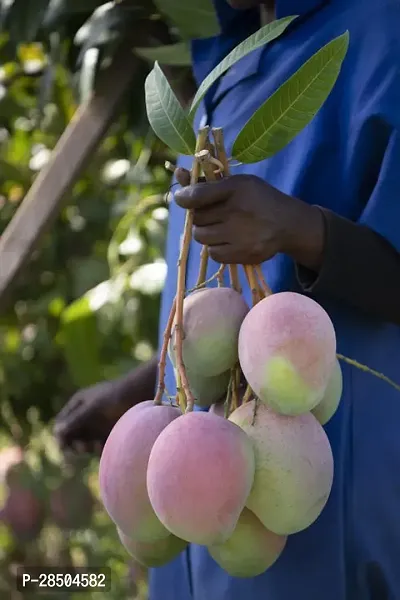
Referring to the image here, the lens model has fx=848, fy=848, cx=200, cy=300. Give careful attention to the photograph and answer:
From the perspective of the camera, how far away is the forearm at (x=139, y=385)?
899mm

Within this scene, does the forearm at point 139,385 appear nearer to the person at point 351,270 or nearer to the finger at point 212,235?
the person at point 351,270

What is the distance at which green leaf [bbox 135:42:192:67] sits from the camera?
0.89 m

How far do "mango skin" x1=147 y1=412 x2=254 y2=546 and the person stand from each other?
141 millimetres

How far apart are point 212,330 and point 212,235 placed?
2.2 inches

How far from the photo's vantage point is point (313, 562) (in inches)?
23.2

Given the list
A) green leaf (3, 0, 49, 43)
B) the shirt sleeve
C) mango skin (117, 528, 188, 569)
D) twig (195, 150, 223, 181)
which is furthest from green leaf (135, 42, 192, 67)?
mango skin (117, 528, 188, 569)

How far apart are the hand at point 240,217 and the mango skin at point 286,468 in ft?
0.30

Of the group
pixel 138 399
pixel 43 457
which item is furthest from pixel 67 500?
pixel 138 399

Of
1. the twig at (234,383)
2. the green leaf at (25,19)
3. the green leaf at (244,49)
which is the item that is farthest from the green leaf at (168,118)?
the green leaf at (25,19)

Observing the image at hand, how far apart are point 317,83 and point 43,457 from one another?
1.19m

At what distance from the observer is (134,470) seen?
1.51 feet

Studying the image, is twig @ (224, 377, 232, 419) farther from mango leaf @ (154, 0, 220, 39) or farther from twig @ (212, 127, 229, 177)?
mango leaf @ (154, 0, 220, 39)

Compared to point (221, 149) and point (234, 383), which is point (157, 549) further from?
point (221, 149)

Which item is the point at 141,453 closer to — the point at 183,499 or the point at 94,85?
the point at 183,499
